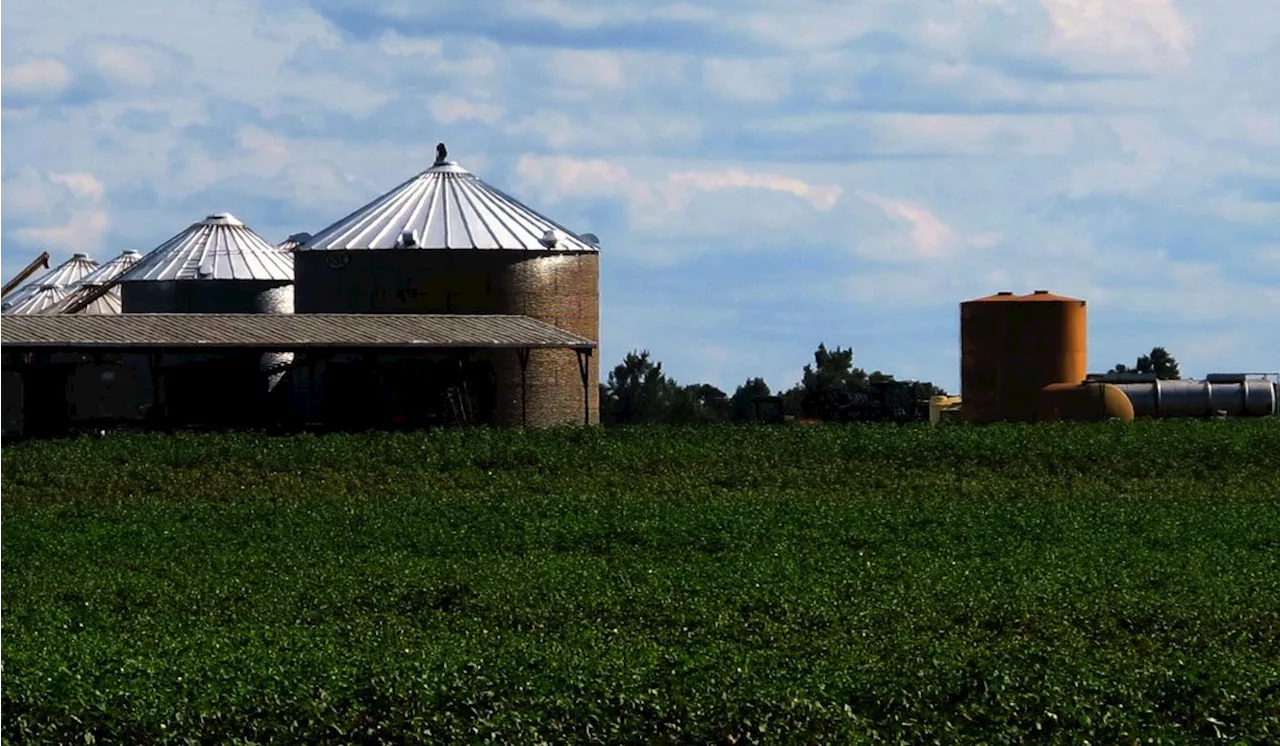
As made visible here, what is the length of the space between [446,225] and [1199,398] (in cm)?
2336

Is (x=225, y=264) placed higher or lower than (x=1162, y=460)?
higher

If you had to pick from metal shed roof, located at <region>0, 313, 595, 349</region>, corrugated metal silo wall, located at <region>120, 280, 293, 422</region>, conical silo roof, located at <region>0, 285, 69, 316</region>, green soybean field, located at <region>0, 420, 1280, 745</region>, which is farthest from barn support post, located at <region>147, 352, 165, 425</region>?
conical silo roof, located at <region>0, 285, 69, 316</region>

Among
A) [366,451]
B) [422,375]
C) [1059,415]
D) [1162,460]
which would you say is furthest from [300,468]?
[1059,415]

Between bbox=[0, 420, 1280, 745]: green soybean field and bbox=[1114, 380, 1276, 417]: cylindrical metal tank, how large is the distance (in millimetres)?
12976

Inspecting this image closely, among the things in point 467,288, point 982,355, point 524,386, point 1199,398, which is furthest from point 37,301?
point 1199,398

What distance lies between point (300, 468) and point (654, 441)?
8.56m

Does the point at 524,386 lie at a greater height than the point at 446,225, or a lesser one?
lesser

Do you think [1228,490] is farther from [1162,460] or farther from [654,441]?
[654,441]

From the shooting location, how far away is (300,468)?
45.9 m

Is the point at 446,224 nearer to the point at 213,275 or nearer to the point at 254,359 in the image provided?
the point at 254,359

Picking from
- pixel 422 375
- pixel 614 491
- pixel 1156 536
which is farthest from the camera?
pixel 422 375

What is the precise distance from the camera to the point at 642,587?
88.7 feet

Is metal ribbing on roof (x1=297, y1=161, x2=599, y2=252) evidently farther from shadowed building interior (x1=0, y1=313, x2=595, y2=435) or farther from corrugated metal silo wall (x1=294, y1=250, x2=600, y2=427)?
shadowed building interior (x1=0, y1=313, x2=595, y2=435)

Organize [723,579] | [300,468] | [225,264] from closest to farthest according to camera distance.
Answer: [723,579]
[300,468]
[225,264]
